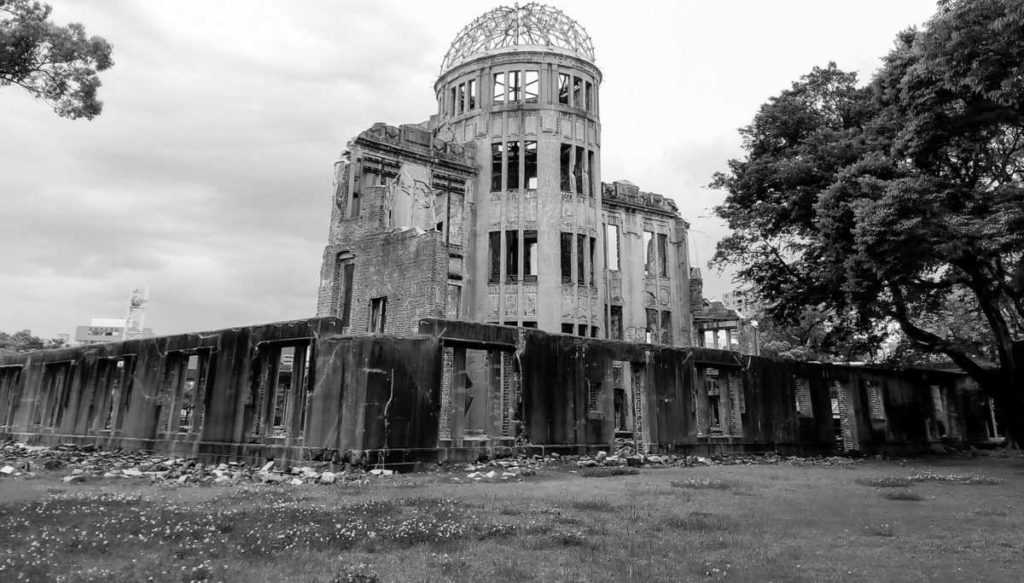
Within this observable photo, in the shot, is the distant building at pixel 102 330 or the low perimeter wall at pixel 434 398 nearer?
the low perimeter wall at pixel 434 398

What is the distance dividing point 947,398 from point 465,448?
72.1ft

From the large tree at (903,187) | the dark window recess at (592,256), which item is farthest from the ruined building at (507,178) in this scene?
the large tree at (903,187)

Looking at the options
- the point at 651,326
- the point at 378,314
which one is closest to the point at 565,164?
the point at 651,326

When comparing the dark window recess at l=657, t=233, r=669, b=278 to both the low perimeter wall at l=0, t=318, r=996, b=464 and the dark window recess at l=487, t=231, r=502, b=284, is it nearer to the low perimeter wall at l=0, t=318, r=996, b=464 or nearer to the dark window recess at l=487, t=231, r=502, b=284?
the dark window recess at l=487, t=231, r=502, b=284

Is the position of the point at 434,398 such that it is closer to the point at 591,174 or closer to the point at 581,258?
the point at 581,258

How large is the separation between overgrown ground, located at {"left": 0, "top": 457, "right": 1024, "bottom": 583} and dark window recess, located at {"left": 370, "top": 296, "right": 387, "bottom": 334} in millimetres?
10933

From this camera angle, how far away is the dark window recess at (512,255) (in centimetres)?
2923

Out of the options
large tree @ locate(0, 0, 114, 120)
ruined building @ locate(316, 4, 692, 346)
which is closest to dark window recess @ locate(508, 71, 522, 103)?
ruined building @ locate(316, 4, 692, 346)

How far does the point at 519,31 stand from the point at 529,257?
10.0m

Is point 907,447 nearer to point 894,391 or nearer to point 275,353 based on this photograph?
point 894,391

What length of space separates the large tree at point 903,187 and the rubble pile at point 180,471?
13.3m

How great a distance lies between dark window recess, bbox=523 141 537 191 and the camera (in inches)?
1197

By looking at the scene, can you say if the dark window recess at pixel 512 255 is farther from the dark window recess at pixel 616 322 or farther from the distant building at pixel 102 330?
the distant building at pixel 102 330

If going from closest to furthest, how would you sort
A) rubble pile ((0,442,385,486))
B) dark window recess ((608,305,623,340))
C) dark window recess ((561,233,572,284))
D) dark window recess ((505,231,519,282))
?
rubble pile ((0,442,385,486)), dark window recess ((505,231,519,282)), dark window recess ((561,233,572,284)), dark window recess ((608,305,623,340))
